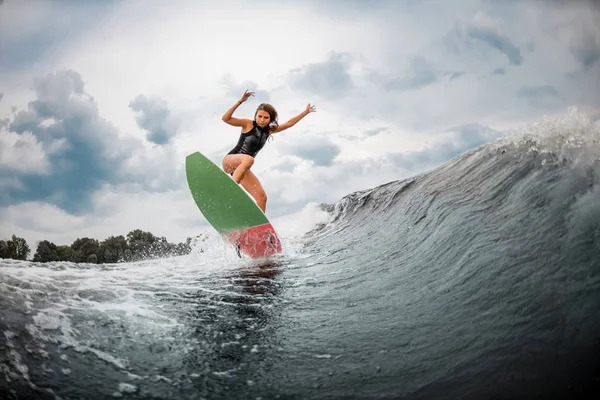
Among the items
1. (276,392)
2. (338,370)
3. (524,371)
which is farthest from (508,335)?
(276,392)

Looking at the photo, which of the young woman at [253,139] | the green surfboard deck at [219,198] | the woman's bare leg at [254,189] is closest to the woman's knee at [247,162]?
the young woman at [253,139]

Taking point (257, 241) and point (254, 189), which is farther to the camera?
point (254, 189)

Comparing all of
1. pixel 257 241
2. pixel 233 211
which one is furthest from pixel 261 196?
pixel 257 241

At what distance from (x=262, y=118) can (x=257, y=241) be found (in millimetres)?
2210

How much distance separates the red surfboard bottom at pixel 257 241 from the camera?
22.8ft

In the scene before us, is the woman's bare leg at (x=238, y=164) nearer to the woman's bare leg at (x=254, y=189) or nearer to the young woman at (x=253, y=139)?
the young woman at (x=253, y=139)

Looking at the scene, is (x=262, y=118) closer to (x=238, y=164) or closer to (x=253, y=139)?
(x=253, y=139)

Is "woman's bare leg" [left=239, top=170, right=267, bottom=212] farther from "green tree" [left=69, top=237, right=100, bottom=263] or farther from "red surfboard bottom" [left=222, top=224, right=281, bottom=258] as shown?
"green tree" [left=69, top=237, right=100, bottom=263]

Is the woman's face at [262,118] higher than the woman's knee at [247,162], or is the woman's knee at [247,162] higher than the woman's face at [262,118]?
the woman's face at [262,118]

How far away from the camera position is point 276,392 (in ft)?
7.47

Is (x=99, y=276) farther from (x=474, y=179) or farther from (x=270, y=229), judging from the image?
(x=474, y=179)

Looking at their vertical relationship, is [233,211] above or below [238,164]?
below

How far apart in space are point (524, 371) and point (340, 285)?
2209 millimetres

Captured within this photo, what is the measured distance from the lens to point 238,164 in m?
7.58
